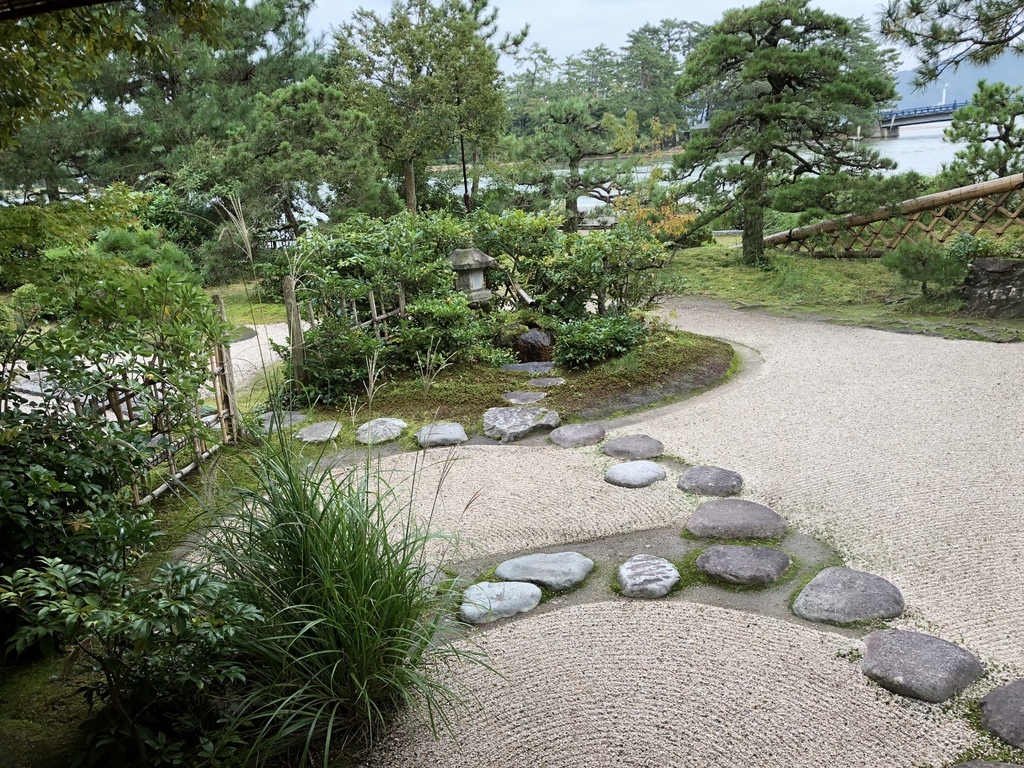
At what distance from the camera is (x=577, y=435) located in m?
3.88

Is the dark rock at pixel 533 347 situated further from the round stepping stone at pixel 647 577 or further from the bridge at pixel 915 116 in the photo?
the bridge at pixel 915 116

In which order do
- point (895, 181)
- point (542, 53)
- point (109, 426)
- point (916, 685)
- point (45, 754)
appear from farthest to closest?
point (542, 53), point (895, 181), point (109, 426), point (916, 685), point (45, 754)

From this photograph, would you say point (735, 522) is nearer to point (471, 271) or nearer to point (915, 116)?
point (471, 271)

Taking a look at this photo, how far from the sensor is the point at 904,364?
492cm

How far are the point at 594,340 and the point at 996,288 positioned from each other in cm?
356

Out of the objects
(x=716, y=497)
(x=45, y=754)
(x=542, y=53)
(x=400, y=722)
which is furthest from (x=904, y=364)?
(x=542, y=53)

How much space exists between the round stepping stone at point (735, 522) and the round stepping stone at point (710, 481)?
17cm

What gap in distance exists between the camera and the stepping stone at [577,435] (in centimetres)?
381

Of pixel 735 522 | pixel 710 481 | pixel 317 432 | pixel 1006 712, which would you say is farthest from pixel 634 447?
pixel 1006 712

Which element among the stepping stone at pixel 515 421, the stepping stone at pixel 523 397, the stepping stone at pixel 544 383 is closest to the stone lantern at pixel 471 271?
the stepping stone at pixel 544 383

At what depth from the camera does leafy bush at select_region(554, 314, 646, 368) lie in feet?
16.1

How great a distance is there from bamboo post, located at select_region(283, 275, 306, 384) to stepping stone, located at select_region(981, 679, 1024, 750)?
11.6 ft

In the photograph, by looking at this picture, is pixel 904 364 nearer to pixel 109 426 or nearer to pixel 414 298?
pixel 414 298

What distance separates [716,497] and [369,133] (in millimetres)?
6404
